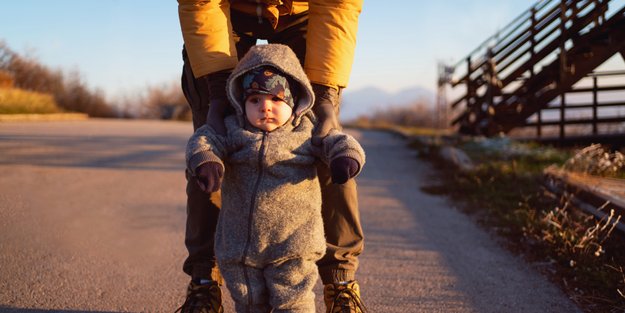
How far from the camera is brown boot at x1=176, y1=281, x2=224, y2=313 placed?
2.17 metres

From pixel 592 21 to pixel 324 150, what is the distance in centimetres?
968

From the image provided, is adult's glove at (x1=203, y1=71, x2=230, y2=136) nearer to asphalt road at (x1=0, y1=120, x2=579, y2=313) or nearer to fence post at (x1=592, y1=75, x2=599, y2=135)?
asphalt road at (x1=0, y1=120, x2=579, y2=313)

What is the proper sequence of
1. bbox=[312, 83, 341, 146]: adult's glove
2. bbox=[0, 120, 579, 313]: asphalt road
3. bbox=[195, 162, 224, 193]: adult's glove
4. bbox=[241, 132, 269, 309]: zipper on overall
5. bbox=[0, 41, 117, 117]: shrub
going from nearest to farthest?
bbox=[195, 162, 224, 193]: adult's glove
bbox=[241, 132, 269, 309]: zipper on overall
bbox=[312, 83, 341, 146]: adult's glove
bbox=[0, 120, 579, 313]: asphalt road
bbox=[0, 41, 117, 117]: shrub

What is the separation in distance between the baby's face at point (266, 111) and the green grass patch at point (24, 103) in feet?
41.7

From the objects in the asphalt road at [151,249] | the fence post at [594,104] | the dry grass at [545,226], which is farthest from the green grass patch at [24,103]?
the fence post at [594,104]

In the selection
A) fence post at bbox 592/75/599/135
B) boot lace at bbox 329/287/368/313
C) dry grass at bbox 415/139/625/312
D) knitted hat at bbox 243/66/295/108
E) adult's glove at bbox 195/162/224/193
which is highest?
fence post at bbox 592/75/599/135

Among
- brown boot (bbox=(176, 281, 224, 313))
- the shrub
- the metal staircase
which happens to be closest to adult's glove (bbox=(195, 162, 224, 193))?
brown boot (bbox=(176, 281, 224, 313))

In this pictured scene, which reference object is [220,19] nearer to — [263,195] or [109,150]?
[263,195]

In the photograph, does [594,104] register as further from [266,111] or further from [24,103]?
[24,103]

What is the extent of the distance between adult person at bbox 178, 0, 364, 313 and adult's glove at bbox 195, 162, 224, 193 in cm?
30

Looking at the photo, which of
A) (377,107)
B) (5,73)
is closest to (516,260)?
(5,73)

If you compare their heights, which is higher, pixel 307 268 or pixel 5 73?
pixel 5 73

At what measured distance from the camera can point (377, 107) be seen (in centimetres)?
3134

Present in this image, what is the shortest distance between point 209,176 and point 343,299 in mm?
830
